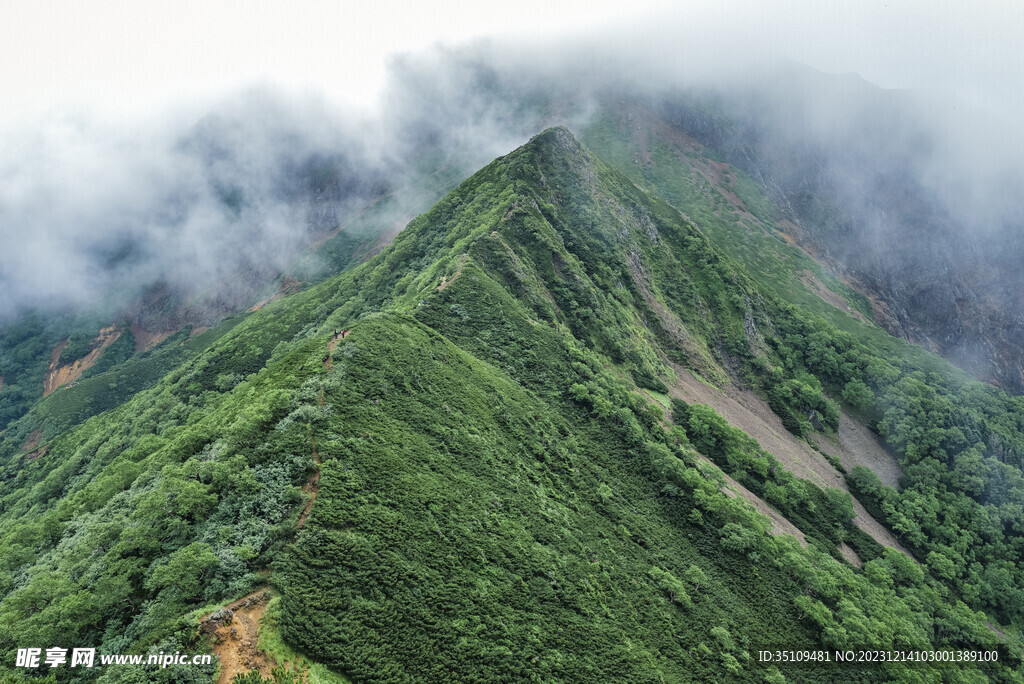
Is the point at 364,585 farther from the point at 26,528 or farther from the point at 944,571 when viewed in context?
the point at 944,571

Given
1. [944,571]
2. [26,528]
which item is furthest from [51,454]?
[944,571]

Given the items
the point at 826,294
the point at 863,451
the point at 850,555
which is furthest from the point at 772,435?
the point at 826,294

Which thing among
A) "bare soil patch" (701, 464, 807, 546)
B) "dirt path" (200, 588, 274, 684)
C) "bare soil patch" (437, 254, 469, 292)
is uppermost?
"bare soil patch" (437, 254, 469, 292)

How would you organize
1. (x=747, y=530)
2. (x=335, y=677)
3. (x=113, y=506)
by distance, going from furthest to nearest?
(x=747, y=530) < (x=113, y=506) < (x=335, y=677)

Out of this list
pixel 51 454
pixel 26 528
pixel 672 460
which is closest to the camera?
pixel 26 528

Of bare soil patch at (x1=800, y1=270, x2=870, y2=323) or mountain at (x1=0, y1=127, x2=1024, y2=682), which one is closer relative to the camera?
mountain at (x1=0, y1=127, x2=1024, y2=682)

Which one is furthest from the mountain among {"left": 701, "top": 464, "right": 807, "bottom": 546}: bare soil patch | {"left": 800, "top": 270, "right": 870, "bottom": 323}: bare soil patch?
{"left": 800, "top": 270, "right": 870, "bottom": 323}: bare soil patch

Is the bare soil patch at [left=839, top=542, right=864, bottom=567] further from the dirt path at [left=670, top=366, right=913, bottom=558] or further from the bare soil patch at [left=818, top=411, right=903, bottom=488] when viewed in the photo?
the bare soil patch at [left=818, top=411, right=903, bottom=488]

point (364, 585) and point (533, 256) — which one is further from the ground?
point (533, 256)
